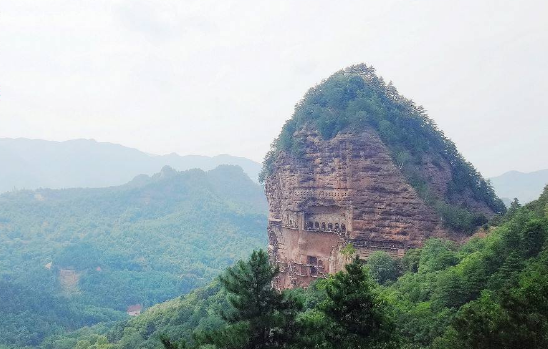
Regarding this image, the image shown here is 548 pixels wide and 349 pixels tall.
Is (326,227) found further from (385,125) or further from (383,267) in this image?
(385,125)

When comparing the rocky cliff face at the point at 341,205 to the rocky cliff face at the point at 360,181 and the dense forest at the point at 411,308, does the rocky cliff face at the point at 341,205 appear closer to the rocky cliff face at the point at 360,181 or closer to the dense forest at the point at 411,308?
the rocky cliff face at the point at 360,181

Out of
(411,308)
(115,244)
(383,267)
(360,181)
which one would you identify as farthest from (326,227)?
(115,244)

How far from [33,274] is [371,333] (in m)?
94.1

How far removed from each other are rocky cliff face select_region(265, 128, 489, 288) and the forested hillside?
37.4 metres

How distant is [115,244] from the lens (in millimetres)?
116750

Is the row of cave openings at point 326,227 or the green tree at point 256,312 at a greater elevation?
the row of cave openings at point 326,227

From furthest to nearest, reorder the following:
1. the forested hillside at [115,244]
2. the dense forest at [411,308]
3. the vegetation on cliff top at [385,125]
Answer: the forested hillside at [115,244] → the vegetation on cliff top at [385,125] → the dense forest at [411,308]

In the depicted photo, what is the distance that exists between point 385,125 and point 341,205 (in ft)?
23.9

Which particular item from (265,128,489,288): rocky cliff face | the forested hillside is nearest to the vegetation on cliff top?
(265,128,489,288): rocky cliff face

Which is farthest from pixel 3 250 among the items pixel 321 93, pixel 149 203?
pixel 321 93

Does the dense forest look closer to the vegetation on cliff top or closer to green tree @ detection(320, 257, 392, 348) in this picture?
green tree @ detection(320, 257, 392, 348)

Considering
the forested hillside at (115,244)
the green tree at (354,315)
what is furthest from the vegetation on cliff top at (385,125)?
the forested hillside at (115,244)

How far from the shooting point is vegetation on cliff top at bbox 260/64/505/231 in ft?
115

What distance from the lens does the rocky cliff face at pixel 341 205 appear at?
3120 centimetres
